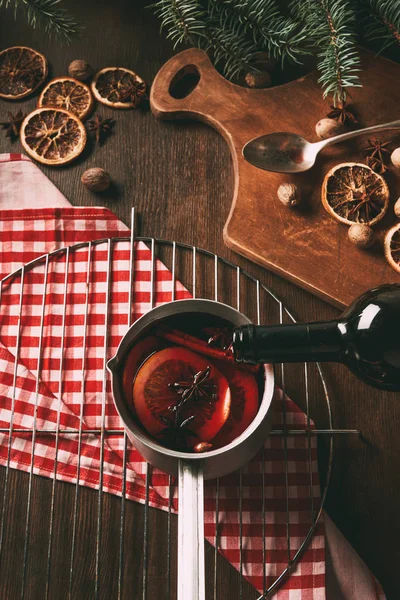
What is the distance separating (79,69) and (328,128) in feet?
1.29

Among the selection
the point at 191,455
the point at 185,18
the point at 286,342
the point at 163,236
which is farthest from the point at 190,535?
the point at 185,18

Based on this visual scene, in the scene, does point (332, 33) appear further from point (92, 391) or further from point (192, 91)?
point (92, 391)

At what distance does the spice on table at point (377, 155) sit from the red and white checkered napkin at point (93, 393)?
1.07ft

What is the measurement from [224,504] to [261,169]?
0.46 metres

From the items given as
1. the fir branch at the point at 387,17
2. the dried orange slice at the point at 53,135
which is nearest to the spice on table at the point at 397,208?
the fir branch at the point at 387,17

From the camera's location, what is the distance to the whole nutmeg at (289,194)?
33.8 inches

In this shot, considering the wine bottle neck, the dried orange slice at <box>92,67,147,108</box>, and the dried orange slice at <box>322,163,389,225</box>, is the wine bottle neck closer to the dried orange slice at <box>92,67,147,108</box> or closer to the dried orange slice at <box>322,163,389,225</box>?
the dried orange slice at <box>322,163,389,225</box>

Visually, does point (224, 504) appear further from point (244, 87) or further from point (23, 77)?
point (23, 77)

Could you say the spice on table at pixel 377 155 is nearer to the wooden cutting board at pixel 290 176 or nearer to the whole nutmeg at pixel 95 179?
the wooden cutting board at pixel 290 176

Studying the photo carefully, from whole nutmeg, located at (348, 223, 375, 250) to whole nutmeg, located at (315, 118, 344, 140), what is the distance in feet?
0.48

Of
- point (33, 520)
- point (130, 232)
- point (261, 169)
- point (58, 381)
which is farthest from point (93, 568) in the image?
point (261, 169)

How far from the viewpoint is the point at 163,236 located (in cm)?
90

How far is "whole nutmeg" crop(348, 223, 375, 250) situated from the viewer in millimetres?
837

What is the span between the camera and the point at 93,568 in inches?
29.9
